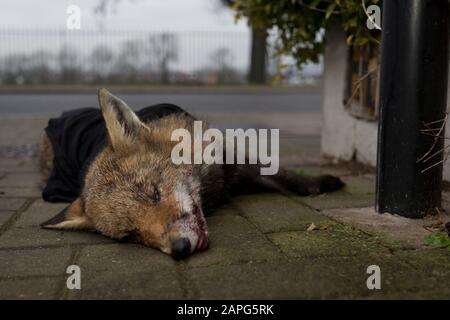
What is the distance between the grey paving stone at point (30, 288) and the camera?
80.8 inches

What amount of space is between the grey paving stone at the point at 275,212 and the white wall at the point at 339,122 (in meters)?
1.35

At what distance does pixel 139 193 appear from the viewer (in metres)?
2.72

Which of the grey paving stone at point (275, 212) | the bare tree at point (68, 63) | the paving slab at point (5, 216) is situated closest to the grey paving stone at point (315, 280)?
the grey paving stone at point (275, 212)

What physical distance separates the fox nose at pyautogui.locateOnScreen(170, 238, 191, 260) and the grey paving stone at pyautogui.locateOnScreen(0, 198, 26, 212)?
179 centimetres

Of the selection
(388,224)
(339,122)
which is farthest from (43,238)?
(339,122)

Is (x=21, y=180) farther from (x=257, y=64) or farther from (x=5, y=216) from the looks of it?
(x=257, y=64)

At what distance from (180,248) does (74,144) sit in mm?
2197

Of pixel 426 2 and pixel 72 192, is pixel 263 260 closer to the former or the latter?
pixel 426 2

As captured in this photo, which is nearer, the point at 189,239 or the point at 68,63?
the point at 189,239

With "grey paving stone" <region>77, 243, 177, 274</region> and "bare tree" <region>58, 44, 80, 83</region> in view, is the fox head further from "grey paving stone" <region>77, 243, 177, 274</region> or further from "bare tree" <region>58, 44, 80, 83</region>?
"bare tree" <region>58, 44, 80, 83</region>

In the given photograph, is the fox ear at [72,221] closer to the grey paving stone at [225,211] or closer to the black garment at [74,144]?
the black garment at [74,144]
